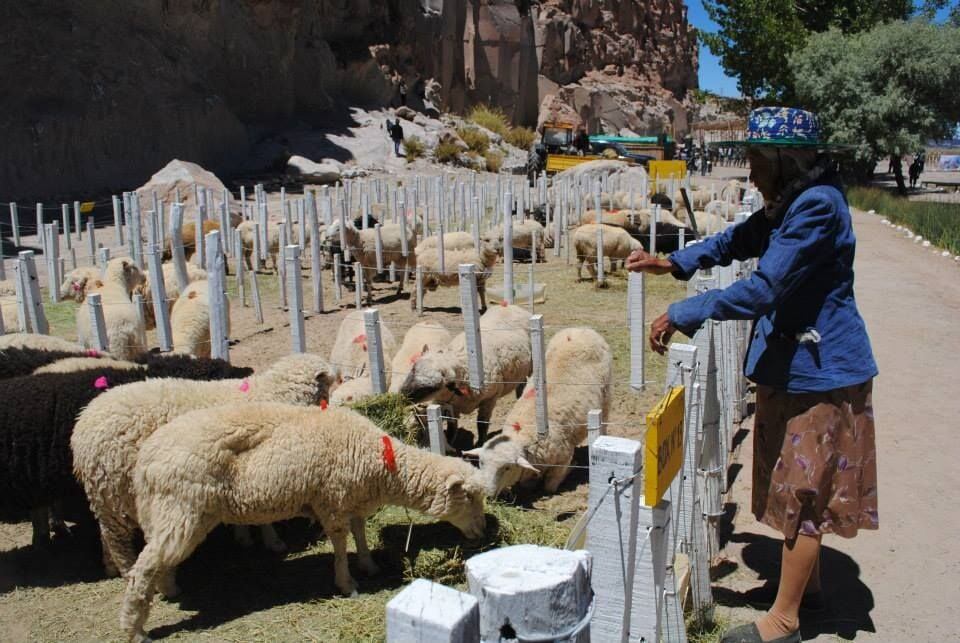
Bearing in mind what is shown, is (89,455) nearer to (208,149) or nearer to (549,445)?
(549,445)

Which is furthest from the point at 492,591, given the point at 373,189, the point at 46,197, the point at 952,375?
the point at 46,197

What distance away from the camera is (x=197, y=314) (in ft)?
26.3

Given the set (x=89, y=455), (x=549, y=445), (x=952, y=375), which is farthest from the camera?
(x=952, y=375)

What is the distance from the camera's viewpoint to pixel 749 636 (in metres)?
3.42

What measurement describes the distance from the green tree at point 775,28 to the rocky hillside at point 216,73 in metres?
14.1

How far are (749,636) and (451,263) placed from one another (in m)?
8.57

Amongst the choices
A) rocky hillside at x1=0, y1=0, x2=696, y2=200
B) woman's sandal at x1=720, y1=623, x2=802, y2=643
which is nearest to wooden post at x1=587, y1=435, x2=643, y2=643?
woman's sandal at x1=720, y1=623, x2=802, y2=643

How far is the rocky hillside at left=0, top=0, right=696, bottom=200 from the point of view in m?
21.0

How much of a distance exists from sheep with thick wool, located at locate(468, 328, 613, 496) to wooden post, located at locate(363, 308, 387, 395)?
2.87 ft

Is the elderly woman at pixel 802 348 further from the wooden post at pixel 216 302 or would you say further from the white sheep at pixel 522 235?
the white sheep at pixel 522 235

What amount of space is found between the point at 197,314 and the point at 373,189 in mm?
11530

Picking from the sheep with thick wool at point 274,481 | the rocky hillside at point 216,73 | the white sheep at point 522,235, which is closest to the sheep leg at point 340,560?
the sheep with thick wool at point 274,481

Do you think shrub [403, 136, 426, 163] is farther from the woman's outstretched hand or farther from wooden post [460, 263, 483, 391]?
the woman's outstretched hand

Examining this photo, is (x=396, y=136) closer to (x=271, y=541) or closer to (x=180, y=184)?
(x=180, y=184)
